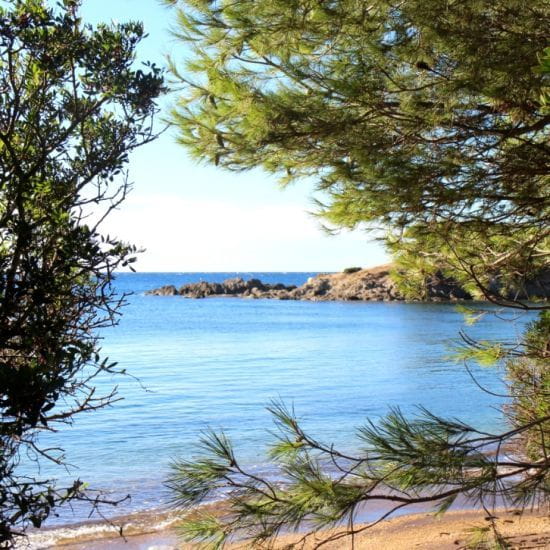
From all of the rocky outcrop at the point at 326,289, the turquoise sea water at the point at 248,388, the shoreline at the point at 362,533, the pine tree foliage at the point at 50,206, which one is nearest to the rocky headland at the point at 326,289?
the rocky outcrop at the point at 326,289

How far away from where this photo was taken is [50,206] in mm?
2855

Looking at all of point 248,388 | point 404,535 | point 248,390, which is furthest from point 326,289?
point 404,535

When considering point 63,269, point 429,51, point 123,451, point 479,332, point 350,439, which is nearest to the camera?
point 63,269

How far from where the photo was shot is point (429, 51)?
173 inches

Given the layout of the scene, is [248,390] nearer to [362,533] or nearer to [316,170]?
[362,533]

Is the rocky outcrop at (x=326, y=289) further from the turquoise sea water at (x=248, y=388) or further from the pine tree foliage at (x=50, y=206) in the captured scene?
the pine tree foliage at (x=50, y=206)

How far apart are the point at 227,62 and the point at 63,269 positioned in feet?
8.08

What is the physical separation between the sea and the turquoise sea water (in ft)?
0.10

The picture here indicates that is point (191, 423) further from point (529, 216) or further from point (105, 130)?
point (105, 130)

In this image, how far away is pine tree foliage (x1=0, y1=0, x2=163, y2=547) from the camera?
260 centimetres

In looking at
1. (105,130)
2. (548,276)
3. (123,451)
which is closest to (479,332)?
(123,451)

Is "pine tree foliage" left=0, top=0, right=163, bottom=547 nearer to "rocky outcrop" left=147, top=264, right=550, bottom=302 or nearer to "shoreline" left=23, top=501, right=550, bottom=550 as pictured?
"shoreline" left=23, top=501, right=550, bottom=550

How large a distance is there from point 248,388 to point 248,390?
344mm

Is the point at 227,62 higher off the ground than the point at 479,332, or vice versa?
the point at 227,62
